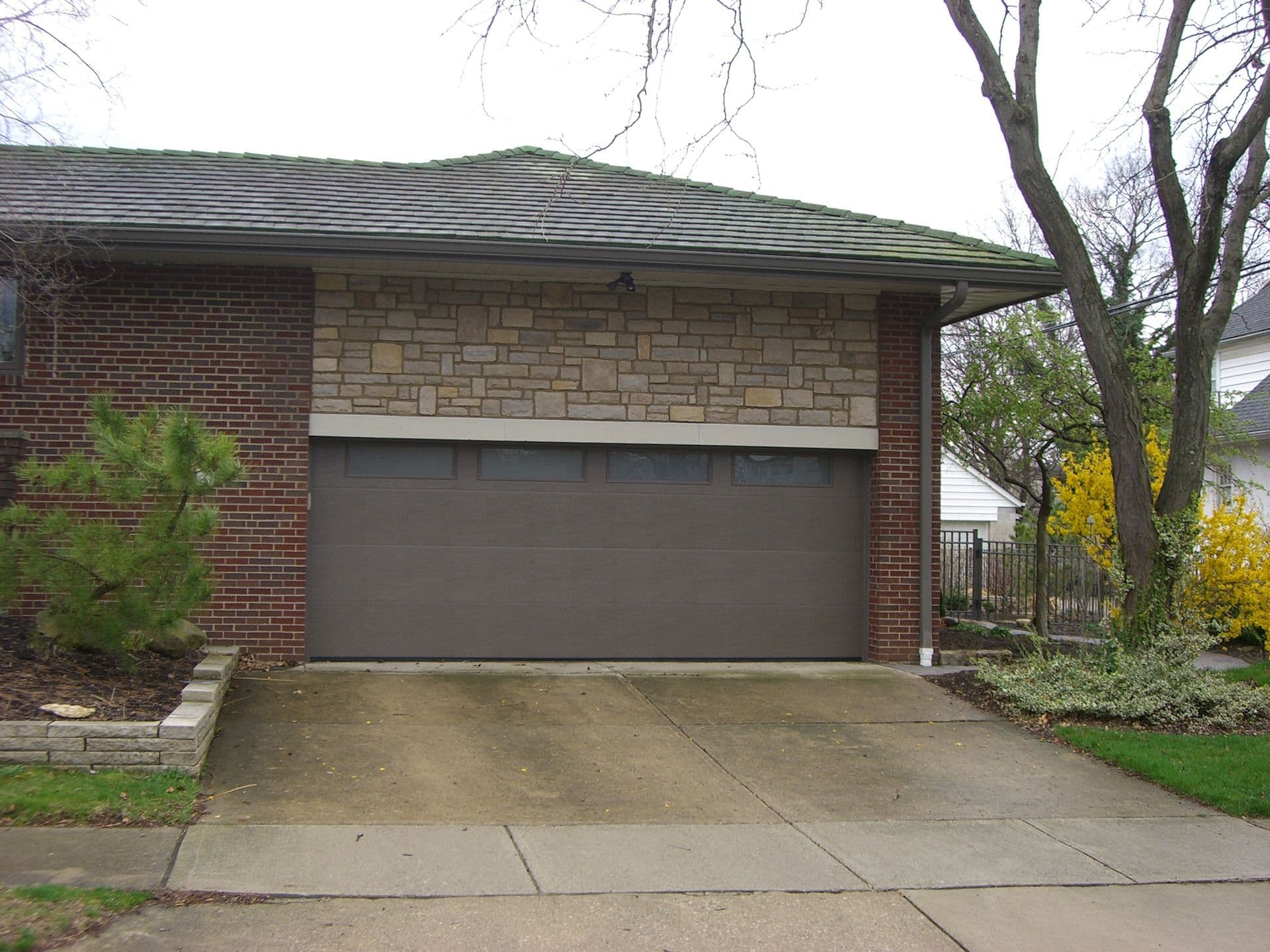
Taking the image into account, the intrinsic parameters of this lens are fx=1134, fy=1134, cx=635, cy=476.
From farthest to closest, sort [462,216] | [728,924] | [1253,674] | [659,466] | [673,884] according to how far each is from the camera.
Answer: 1. [1253,674]
2. [659,466]
3. [462,216]
4. [673,884]
5. [728,924]

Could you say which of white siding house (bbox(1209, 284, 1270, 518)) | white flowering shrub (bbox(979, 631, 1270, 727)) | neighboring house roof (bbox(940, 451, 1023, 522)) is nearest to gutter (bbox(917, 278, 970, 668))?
white flowering shrub (bbox(979, 631, 1270, 727))

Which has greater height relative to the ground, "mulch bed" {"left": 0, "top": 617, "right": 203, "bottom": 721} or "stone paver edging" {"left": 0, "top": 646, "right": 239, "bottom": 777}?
"mulch bed" {"left": 0, "top": 617, "right": 203, "bottom": 721}

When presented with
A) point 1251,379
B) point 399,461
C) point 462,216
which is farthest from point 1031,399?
point 1251,379

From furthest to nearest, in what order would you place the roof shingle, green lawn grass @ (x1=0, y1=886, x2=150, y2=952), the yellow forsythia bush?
the yellow forsythia bush → the roof shingle → green lawn grass @ (x1=0, y1=886, x2=150, y2=952)

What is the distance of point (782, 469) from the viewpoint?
36.6 feet

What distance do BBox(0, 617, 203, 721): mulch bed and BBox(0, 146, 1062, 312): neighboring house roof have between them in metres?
3.30

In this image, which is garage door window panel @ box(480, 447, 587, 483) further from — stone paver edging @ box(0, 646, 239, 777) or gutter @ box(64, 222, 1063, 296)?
stone paver edging @ box(0, 646, 239, 777)

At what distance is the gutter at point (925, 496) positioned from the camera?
36.3 feet

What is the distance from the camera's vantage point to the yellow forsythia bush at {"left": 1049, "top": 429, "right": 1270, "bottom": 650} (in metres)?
12.5

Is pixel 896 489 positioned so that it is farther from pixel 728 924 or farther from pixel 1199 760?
pixel 728 924

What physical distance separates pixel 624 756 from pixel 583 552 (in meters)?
3.44

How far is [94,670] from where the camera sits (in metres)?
7.96

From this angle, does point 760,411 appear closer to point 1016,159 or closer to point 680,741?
point 1016,159

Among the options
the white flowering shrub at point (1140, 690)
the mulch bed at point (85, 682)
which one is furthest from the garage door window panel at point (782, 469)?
the mulch bed at point (85, 682)
